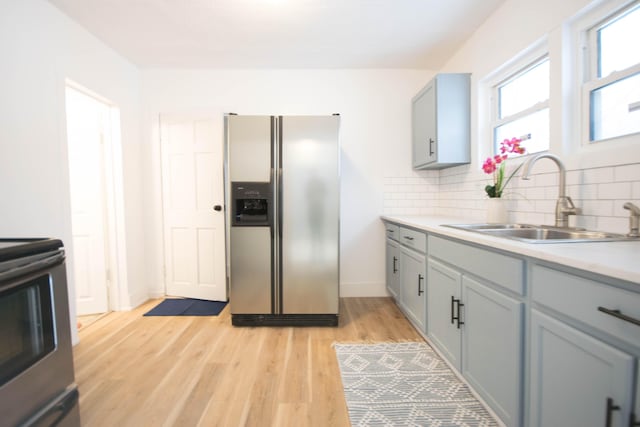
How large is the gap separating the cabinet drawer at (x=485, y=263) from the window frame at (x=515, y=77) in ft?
2.93

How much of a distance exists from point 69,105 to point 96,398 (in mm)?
2506

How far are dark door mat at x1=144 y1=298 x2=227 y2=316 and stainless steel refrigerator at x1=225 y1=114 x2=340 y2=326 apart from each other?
19.9 inches

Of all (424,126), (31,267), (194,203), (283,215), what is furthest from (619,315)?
(194,203)

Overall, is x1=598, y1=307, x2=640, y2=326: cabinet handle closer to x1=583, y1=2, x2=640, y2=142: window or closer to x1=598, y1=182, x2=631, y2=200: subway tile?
x1=598, y1=182, x2=631, y2=200: subway tile

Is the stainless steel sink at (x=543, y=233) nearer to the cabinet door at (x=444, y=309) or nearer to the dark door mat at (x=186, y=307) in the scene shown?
the cabinet door at (x=444, y=309)

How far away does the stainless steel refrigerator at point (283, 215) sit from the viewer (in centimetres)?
243

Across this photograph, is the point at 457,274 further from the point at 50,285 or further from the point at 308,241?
the point at 50,285

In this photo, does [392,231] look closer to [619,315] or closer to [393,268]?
[393,268]

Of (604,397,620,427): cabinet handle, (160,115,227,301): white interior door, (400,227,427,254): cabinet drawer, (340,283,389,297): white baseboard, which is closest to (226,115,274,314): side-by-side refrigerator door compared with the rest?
(160,115,227,301): white interior door

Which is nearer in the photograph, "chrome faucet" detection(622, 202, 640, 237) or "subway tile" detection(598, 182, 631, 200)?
"chrome faucet" detection(622, 202, 640, 237)

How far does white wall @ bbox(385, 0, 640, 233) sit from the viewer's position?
1368mm

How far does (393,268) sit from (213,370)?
180 centimetres

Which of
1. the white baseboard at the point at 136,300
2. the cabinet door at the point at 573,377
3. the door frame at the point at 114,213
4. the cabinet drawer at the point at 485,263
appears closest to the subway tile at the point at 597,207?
the cabinet drawer at the point at 485,263

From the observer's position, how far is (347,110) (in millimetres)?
3158
